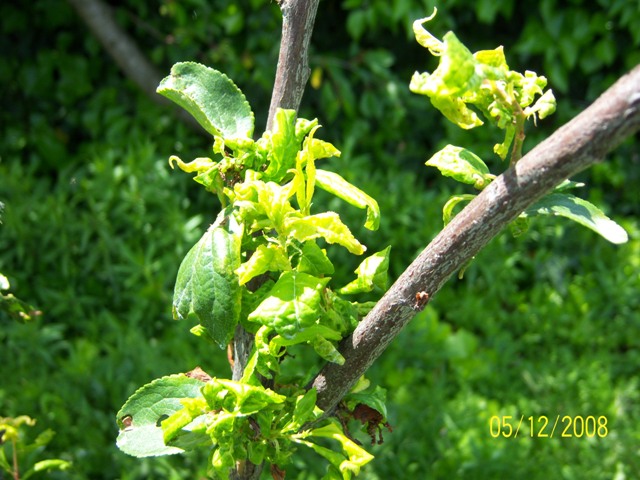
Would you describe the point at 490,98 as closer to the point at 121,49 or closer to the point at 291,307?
the point at 291,307

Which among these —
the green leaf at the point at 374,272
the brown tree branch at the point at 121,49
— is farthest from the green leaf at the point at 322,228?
the brown tree branch at the point at 121,49

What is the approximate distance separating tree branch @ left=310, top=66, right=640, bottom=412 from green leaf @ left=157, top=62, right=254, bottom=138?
27 centimetres

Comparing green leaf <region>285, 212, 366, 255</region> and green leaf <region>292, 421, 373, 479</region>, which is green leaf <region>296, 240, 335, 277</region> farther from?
green leaf <region>292, 421, 373, 479</region>

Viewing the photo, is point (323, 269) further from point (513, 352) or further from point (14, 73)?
point (14, 73)

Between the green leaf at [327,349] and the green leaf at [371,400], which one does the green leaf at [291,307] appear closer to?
the green leaf at [327,349]

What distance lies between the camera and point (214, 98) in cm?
90

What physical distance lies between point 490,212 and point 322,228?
0.16 meters

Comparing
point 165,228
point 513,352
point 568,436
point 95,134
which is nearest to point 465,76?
point 568,436

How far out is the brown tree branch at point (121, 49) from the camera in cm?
329

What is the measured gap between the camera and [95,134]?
3.39 m

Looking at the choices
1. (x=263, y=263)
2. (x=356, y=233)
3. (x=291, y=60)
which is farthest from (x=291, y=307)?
(x=356, y=233)

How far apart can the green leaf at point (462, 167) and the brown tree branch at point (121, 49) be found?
8.53ft

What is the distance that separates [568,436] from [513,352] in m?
0.43
